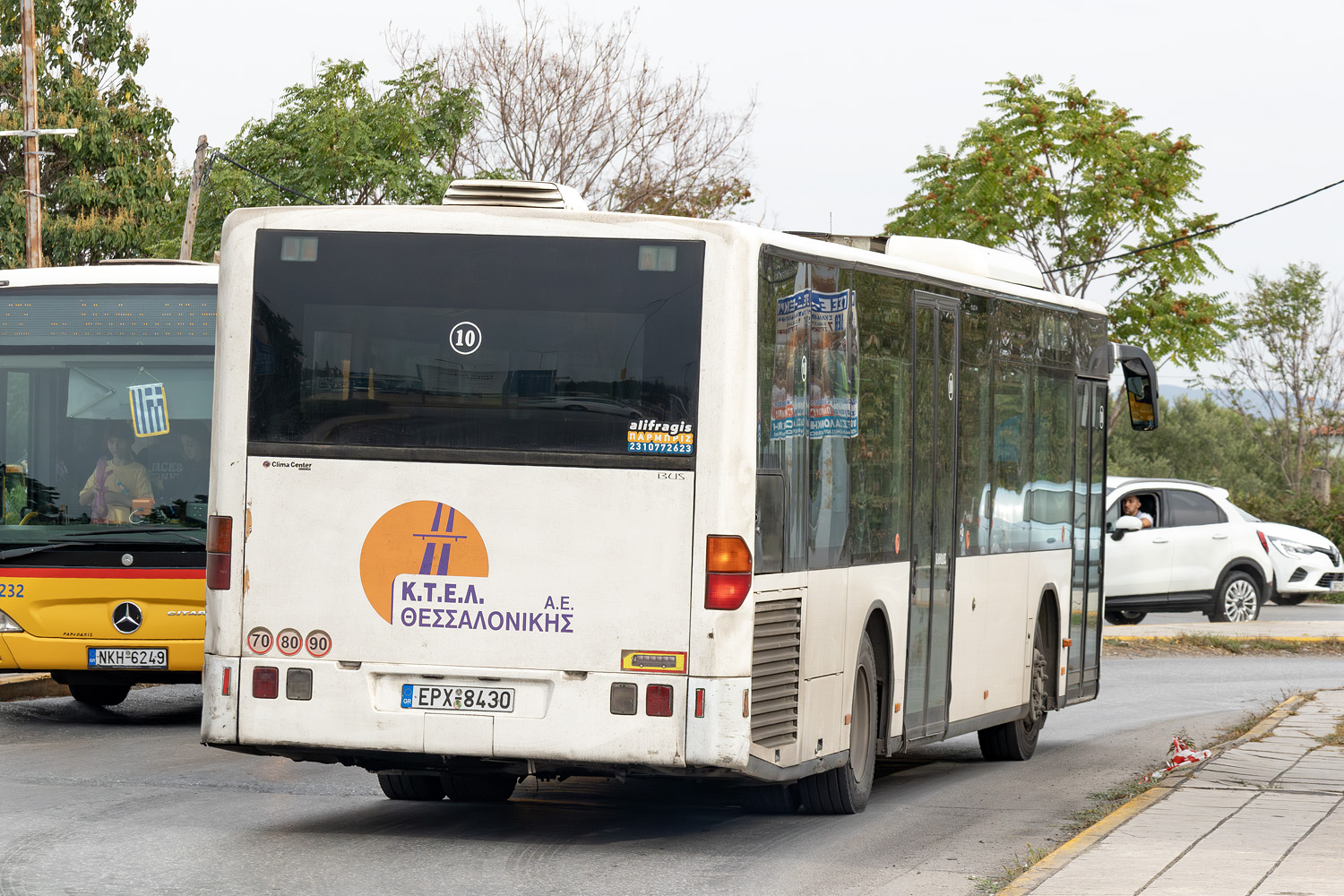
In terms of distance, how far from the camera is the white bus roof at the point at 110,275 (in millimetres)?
13352

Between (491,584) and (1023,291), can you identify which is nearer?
(491,584)

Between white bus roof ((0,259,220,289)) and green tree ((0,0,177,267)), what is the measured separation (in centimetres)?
3563

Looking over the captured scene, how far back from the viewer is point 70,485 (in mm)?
13195

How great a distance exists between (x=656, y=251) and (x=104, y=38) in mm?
48595

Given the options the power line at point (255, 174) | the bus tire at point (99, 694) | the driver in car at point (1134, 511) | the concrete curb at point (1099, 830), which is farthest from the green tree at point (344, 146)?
the concrete curb at point (1099, 830)

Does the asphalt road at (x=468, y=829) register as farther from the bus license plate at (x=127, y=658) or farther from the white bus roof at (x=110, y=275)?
the white bus roof at (x=110, y=275)

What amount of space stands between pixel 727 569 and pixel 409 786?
283 centimetres

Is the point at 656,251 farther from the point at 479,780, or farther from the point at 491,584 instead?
the point at 479,780

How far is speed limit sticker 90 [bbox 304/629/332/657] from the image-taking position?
8242 mm

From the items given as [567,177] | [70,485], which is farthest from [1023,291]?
[567,177]

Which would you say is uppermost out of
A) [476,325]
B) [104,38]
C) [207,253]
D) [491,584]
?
[104,38]

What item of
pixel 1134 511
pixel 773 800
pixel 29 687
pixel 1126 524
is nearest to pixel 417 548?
pixel 773 800

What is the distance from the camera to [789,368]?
8555 mm

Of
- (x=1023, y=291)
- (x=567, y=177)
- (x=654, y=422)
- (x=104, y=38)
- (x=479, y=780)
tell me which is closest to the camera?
(x=654, y=422)
